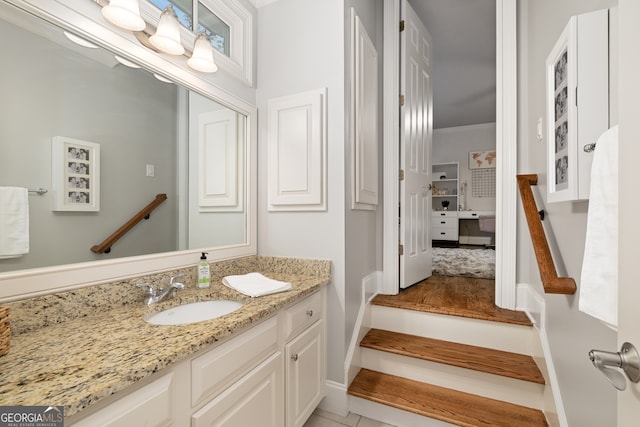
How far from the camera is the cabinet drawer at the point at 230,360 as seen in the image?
822 mm

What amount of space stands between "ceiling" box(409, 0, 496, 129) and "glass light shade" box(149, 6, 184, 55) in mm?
2437

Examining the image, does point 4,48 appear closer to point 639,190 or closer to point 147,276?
point 147,276

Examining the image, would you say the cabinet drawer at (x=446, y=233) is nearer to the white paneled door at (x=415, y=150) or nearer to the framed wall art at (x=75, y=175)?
the white paneled door at (x=415, y=150)

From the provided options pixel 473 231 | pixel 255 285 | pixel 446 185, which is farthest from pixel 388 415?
pixel 446 185

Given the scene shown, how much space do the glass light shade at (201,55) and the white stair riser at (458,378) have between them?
6.49 ft

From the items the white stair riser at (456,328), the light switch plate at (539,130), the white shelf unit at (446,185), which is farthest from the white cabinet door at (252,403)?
the white shelf unit at (446,185)

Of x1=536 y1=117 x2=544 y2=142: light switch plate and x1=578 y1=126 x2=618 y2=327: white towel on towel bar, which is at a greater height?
x1=536 y1=117 x2=544 y2=142: light switch plate

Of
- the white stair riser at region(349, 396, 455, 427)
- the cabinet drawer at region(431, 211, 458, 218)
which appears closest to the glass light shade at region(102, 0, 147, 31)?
the white stair riser at region(349, 396, 455, 427)

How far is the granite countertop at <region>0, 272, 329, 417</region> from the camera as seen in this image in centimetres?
55

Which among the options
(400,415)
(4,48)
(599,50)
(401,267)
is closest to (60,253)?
(4,48)

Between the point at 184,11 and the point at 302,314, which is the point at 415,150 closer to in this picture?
the point at 302,314

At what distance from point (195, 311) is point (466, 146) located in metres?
6.69

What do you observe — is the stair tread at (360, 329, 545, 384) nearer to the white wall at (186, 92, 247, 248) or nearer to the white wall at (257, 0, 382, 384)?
the white wall at (257, 0, 382, 384)

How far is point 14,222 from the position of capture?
2.83ft
